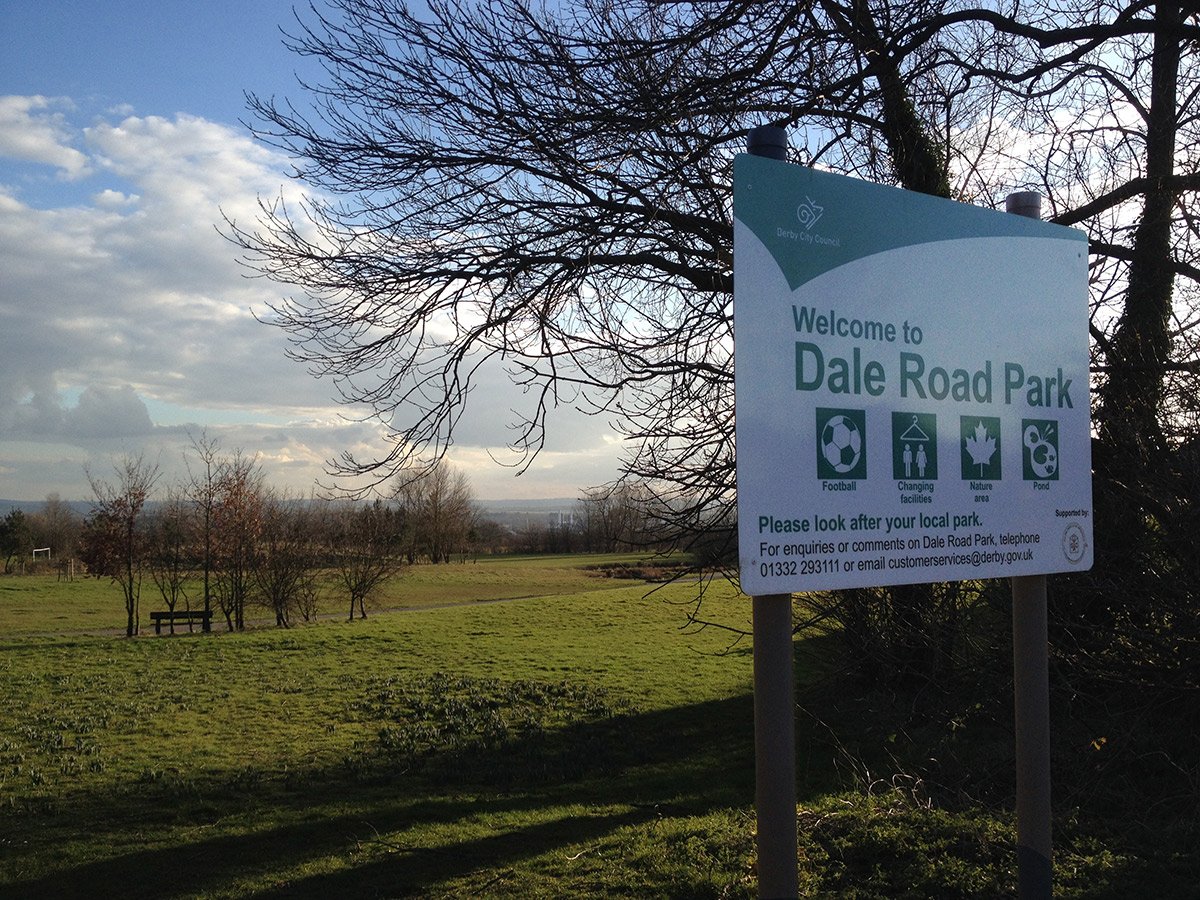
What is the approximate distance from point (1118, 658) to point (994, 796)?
1516 millimetres

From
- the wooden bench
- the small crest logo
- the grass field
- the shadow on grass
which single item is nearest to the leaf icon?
the small crest logo

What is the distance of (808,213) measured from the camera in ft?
10.3

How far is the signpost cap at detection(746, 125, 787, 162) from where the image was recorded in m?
3.10

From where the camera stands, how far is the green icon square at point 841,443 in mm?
3119

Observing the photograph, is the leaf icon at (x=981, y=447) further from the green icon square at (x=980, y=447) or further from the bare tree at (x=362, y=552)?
the bare tree at (x=362, y=552)

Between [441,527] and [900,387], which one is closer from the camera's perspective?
[900,387]

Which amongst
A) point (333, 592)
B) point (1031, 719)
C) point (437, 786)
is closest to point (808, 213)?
point (1031, 719)

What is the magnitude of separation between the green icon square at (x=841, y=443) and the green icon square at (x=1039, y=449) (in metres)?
1.15

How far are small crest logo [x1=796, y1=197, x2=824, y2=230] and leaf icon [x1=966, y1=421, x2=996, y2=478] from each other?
3.87 ft

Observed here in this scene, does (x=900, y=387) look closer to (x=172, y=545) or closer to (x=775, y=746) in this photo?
(x=775, y=746)

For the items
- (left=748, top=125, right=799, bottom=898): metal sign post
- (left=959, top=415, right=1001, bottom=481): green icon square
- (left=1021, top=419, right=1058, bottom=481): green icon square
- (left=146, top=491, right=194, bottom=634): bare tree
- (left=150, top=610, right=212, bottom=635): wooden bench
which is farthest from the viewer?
(left=146, top=491, right=194, bottom=634): bare tree

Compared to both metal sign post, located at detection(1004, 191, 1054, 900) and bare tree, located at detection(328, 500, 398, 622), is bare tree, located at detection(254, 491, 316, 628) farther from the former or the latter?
metal sign post, located at detection(1004, 191, 1054, 900)

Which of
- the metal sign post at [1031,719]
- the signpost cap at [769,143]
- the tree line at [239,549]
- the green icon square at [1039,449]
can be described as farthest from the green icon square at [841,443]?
the tree line at [239,549]

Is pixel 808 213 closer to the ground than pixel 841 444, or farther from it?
farther from it
